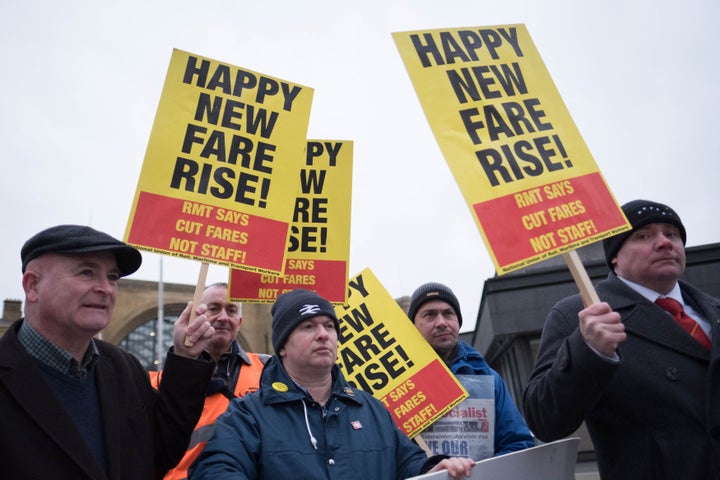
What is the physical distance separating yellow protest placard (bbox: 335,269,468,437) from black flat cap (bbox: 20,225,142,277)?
1995mm

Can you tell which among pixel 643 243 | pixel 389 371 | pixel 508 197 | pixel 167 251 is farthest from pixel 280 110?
pixel 643 243

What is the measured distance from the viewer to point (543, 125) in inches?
111

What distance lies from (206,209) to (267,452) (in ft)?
4.33

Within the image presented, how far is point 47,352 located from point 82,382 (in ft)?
0.51

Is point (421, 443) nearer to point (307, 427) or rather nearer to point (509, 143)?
point (307, 427)

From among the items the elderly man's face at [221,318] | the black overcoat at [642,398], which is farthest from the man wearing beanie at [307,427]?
the elderly man's face at [221,318]

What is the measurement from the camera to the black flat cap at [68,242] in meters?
2.03

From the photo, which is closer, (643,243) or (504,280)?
(643,243)

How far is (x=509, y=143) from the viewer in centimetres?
276

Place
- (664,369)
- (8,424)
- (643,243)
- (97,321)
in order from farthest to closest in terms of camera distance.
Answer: (643,243)
(664,369)
(97,321)
(8,424)

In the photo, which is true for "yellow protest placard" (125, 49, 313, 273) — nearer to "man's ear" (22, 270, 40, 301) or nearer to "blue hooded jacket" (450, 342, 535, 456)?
"man's ear" (22, 270, 40, 301)

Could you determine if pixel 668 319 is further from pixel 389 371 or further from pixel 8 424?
pixel 8 424

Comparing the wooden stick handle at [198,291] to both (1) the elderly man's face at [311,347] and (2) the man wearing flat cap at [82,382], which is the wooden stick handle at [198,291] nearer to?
(2) the man wearing flat cap at [82,382]

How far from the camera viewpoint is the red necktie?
2.48 meters
